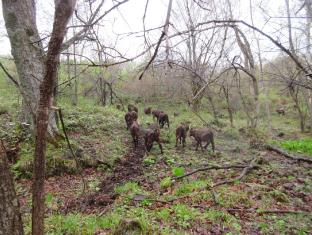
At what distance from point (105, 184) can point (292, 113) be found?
29.9 m

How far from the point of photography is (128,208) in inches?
246

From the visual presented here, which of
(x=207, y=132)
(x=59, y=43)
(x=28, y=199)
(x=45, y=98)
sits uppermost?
(x=59, y=43)

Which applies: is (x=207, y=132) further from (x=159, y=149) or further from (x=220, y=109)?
(x=220, y=109)

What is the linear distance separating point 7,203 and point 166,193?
4847mm

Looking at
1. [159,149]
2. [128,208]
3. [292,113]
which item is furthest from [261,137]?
[292,113]

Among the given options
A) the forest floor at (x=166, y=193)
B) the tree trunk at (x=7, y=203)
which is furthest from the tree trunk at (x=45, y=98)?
the forest floor at (x=166, y=193)

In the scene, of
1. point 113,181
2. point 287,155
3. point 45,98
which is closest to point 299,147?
point 287,155

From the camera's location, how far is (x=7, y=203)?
286cm

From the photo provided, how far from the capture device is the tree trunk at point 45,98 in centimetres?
243

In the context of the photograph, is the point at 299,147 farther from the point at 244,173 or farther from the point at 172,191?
the point at 172,191

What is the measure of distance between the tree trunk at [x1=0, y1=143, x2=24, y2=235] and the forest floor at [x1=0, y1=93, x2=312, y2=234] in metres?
0.65

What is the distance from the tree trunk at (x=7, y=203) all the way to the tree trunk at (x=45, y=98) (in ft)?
0.56

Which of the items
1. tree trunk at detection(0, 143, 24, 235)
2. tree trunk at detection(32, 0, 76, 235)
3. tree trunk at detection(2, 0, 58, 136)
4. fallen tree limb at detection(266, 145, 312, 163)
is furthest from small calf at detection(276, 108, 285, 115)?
tree trunk at detection(0, 143, 24, 235)

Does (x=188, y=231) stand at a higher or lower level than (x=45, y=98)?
lower
